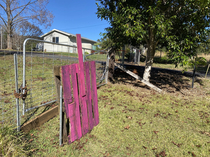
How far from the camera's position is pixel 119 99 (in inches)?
196

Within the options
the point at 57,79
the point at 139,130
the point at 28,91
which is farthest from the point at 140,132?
the point at 28,91

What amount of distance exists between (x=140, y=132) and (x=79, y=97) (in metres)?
1.61

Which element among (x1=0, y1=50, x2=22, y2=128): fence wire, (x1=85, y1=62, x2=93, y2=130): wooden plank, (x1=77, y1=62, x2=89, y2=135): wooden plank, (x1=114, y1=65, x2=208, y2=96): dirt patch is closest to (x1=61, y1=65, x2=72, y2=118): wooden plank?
(x1=77, y1=62, x2=89, y2=135): wooden plank

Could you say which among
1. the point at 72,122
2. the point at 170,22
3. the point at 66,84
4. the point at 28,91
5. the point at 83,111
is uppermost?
the point at 170,22

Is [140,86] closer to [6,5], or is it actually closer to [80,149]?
[80,149]

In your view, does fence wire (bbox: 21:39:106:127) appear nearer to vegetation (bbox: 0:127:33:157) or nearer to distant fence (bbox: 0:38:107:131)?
distant fence (bbox: 0:38:107:131)

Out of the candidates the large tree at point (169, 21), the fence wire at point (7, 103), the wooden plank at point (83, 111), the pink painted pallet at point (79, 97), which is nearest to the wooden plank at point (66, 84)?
the pink painted pallet at point (79, 97)

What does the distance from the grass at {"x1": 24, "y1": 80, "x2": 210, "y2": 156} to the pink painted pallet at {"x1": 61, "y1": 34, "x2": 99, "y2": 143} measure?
24 centimetres

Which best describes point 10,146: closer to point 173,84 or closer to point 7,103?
point 7,103

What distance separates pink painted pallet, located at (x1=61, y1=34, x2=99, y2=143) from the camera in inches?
95.0

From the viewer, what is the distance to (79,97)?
107 inches

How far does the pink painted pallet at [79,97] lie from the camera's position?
2.41m

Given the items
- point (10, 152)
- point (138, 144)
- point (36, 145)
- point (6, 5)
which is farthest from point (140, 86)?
point (6, 5)

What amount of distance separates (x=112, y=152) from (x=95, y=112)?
3.43ft
